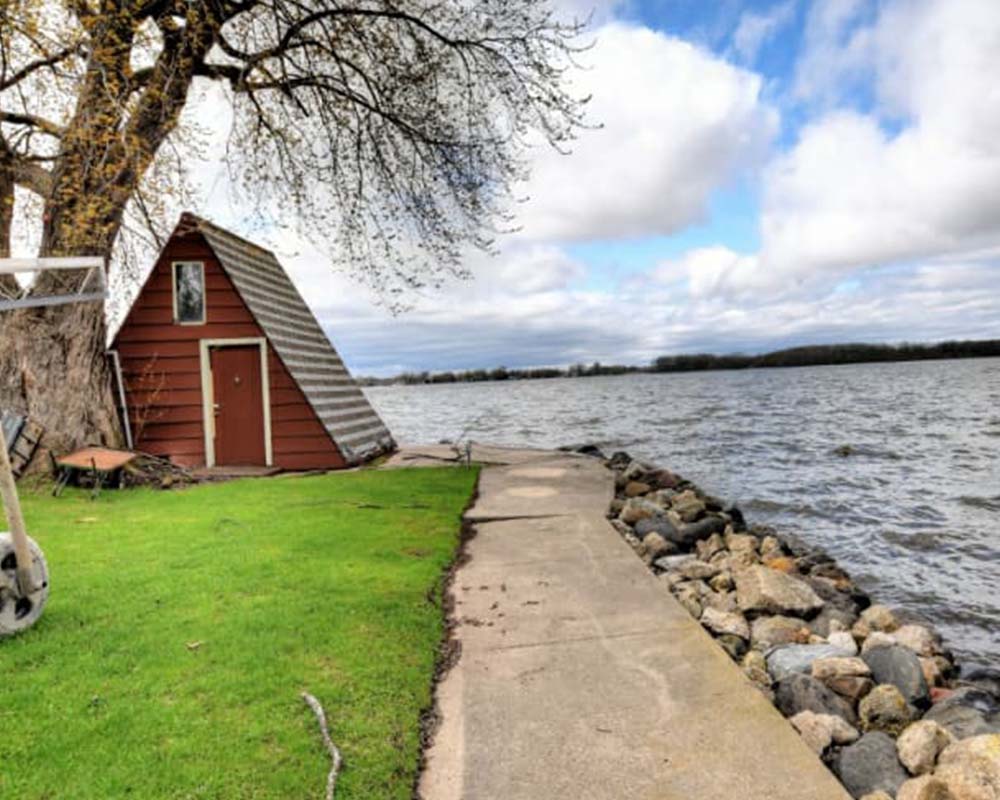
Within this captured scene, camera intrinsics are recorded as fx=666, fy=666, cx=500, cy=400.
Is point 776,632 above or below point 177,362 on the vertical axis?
below

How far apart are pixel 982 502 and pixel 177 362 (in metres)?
17.2

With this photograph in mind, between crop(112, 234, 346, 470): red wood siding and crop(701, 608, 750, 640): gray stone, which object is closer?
crop(701, 608, 750, 640): gray stone

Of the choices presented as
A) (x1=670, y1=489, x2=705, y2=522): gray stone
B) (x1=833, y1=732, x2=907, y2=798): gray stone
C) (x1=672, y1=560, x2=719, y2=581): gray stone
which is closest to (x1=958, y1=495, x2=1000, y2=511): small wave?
(x1=670, y1=489, x2=705, y2=522): gray stone

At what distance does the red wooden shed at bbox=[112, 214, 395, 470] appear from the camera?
1415 cm

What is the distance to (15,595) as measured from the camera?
4715 millimetres

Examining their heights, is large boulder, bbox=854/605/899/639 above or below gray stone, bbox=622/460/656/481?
below

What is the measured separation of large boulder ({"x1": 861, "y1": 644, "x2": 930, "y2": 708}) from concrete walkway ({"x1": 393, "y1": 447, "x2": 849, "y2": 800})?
1.39 meters

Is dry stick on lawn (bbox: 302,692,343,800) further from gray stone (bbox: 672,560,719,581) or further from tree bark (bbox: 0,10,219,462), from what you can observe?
tree bark (bbox: 0,10,219,462)

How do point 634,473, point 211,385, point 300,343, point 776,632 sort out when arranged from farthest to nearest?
point 300,343, point 211,385, point 634,473, point 776,632

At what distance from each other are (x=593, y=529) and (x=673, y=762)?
4.81 metres

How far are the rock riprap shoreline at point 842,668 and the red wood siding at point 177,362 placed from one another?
8.91m

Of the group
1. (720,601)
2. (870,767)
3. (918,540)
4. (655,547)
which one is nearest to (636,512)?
(655,547)

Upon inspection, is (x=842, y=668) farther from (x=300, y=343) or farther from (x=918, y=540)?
(x=300, y=343)

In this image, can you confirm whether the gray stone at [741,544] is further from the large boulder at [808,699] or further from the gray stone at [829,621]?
the large boulder at [808,699]
